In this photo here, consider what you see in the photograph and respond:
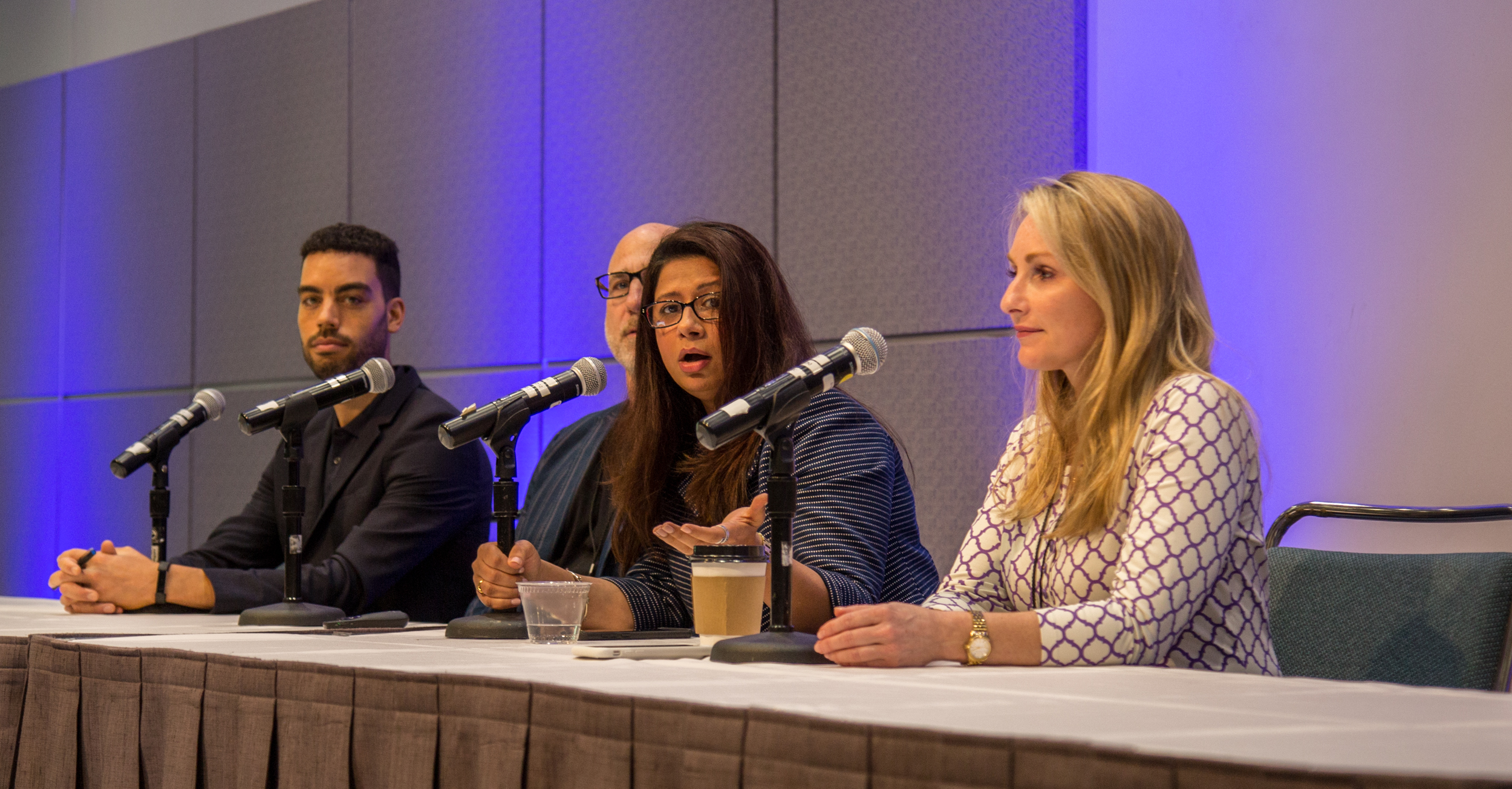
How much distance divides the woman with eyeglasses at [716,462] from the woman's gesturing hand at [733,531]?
0.67ft

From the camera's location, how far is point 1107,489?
5.15ft

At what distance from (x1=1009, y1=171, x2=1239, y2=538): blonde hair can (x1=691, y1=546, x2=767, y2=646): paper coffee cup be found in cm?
38

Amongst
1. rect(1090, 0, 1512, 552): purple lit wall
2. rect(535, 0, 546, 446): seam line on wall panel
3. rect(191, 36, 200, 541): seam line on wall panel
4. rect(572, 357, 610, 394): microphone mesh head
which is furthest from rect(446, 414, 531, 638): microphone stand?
rect(191, 36, 200, 541): seam line on wall panel

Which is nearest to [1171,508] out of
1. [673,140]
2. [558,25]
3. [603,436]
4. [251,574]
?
[603,436]

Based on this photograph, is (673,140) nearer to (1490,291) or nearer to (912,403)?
(912,403)

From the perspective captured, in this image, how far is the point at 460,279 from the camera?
377 centimetres

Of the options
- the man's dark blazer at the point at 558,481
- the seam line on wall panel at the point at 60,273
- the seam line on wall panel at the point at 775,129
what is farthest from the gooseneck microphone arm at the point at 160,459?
the seam line on wall panel at the point at 60,273

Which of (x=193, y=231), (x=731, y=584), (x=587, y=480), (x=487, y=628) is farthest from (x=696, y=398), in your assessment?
(x=193, y=231)

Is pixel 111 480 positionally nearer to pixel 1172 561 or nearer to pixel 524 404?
pixel 524 404

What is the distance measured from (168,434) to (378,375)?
54 cm

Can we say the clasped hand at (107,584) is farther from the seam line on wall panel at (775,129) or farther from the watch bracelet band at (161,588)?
the seam line on wall panel at (775,129)

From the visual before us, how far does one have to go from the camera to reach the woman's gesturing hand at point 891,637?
1.29 metres

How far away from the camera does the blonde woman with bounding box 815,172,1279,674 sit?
1.36 m

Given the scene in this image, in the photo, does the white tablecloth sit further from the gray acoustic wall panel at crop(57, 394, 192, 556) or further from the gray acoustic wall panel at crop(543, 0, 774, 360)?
the gray acoustic wall panel at crop(57, 394, 192, 556)
